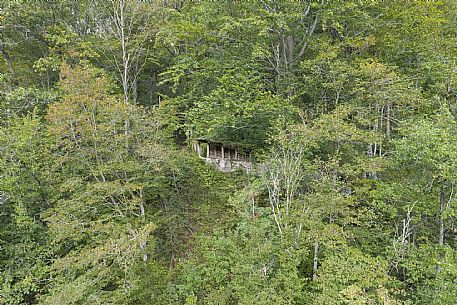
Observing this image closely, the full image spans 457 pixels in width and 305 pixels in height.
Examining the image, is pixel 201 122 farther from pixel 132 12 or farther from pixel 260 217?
pixel 132 12

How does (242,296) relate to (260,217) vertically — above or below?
below

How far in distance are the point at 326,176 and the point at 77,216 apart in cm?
806

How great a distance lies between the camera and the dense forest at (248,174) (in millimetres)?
7285

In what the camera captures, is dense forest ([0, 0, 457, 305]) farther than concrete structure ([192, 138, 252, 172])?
No

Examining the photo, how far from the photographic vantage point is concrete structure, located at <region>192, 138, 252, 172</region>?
45.9 ft

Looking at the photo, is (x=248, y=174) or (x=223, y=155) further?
(x=223, y=155)

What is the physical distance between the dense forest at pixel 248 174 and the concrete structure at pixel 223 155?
607 millimetres

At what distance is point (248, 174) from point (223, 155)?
10.6ft

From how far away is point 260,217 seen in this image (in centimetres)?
905

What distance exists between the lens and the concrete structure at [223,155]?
13987mm

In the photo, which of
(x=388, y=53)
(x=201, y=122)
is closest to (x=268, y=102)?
(x=201, y=122)

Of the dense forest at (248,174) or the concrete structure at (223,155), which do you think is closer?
the dense forest at (248,174)

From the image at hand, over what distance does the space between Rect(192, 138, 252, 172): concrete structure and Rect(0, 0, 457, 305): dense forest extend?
0.61 m

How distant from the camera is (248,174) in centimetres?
1151
